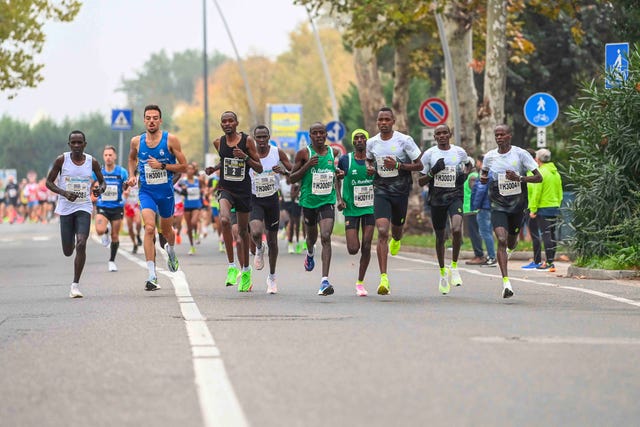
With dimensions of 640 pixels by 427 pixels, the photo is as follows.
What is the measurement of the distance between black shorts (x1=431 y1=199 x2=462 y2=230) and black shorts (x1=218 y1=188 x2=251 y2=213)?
1983 millimetres

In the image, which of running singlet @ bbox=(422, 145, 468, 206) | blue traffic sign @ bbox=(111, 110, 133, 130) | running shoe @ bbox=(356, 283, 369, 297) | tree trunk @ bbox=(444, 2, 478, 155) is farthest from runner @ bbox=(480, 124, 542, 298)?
blue traffic sign @ bbox=(111, 110, 133, 130)

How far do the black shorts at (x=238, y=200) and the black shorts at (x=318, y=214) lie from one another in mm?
623

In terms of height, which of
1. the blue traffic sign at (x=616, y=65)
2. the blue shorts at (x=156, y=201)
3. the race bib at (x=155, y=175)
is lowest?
the blue shorts at (x=156, y=201)

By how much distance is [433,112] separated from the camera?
105ft

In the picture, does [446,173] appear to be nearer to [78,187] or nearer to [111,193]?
[78,187]

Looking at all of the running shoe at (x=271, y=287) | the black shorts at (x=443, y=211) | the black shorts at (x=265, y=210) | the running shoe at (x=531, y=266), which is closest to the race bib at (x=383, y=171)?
the black shorts at (x=443, y=211)

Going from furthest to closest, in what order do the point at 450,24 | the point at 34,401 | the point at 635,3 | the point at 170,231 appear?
the point at 450,24
the point at 635,3
the point at 170,231
the point at 34,401

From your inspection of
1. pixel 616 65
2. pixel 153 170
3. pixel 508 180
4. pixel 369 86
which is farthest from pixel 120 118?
pixel 508 180

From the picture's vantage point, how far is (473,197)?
25.0 metres

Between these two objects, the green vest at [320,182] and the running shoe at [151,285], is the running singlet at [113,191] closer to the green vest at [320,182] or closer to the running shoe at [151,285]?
the running shoe at [151,285]

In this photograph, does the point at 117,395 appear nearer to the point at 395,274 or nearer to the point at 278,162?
the point at 278,162

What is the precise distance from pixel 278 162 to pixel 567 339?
→ 6.74m

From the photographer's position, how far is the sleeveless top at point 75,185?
1634 centimetres

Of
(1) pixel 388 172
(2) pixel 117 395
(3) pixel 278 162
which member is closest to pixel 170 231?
(3) pixel 278 162
